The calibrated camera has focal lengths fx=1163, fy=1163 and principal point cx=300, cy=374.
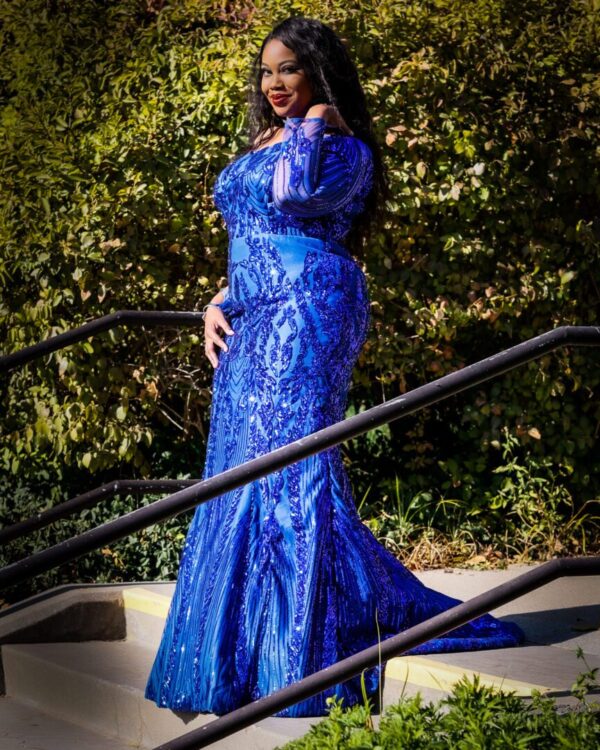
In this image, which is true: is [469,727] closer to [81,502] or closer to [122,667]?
[122,667]

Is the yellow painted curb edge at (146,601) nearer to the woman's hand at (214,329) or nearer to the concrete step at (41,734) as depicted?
the concrete step at (41,734)

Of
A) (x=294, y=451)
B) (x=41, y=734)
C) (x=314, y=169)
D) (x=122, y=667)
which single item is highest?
(x=314, y=169)

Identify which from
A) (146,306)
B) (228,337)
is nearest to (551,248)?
(146,306)

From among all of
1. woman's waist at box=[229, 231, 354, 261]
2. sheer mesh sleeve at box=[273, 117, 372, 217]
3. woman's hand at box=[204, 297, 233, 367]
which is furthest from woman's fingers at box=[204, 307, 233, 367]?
sheer mesh sleeve at box=[273, 117, 372, 217]

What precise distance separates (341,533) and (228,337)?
78cm

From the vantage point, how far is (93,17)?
20.0 ft

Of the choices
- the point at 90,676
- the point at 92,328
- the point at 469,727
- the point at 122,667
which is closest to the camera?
the point at 469,727

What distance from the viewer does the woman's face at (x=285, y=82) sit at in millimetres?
3715

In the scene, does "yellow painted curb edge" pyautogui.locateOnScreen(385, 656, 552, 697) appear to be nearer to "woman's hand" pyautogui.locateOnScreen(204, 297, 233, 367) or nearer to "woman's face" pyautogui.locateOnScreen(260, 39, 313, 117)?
"woman's hand" pyautogui.locateOnScreen(204, 297, 233, 367)

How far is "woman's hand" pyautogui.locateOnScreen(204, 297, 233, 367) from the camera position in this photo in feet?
12.7

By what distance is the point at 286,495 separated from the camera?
11.7 feet

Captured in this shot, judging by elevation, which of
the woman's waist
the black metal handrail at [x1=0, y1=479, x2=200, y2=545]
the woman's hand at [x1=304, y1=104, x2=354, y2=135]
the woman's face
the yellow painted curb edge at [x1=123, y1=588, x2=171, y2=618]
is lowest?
the yellow painted curb edge at [x1=123, y1=588, x2=171, y2=618]

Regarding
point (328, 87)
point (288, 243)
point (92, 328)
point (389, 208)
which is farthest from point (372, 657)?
point (389, 208)

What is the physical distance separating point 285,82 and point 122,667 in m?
2.14
